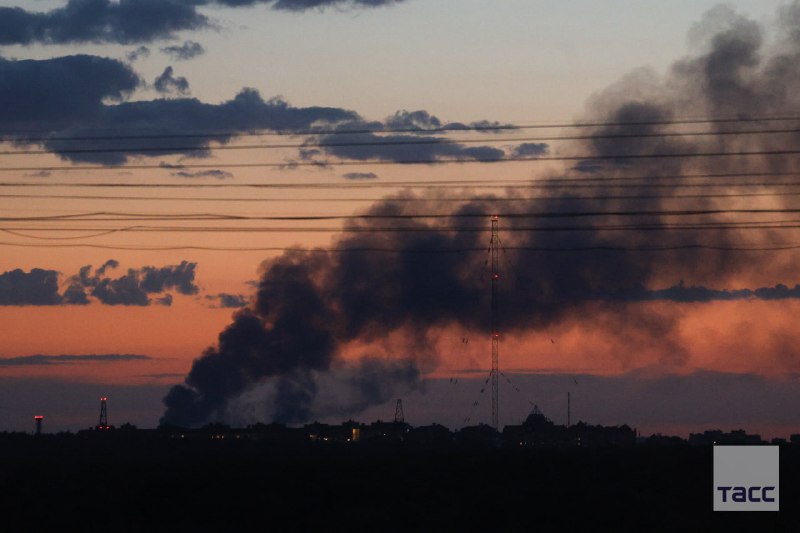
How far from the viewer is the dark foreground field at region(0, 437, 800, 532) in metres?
69.8

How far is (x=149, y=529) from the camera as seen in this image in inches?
2697

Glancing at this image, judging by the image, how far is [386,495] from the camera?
90.3 metres

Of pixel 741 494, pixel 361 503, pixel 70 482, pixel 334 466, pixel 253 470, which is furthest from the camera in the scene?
pixel 334 466

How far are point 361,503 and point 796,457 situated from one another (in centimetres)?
7376

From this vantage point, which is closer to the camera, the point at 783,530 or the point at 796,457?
the point at 783,530

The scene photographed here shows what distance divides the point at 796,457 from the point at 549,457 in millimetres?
29594

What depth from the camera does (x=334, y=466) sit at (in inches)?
4995

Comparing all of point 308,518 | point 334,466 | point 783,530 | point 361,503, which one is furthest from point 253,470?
point 783,530

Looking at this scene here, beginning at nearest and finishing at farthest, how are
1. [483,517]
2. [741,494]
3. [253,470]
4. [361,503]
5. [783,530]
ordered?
[741,494] < [783,530] < [483,517] < [361,503] < [253,470]

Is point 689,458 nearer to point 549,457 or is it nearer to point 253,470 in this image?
point 549,457

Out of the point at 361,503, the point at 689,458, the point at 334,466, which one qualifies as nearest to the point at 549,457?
the point at 689,458

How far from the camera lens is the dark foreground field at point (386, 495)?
6975cm

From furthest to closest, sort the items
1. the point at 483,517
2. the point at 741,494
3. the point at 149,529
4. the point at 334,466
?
the point at 334,466
the point at 483,517
the point at 149,529
the point at 741,494

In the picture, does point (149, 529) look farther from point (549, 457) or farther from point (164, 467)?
point (549, 457)
